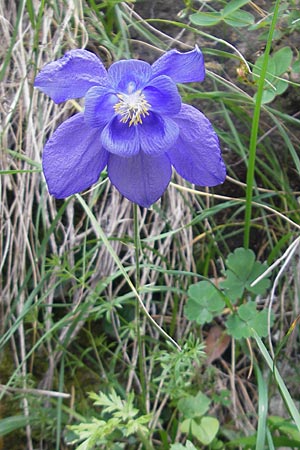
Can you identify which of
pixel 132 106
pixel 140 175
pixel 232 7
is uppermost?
pixel 232 7

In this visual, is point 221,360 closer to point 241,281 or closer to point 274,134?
point 241,281

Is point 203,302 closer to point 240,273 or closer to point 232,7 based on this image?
point 240,273

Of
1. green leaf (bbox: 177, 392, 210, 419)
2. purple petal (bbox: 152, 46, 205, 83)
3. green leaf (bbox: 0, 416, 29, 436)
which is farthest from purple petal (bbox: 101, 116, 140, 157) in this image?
green leaf (bbox: 0, 416, 29, 436)

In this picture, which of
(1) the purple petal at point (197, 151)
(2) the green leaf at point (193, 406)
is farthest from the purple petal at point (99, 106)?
(2) the green leaf at point (193, 406)

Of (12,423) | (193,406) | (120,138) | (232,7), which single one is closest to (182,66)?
(120,138)

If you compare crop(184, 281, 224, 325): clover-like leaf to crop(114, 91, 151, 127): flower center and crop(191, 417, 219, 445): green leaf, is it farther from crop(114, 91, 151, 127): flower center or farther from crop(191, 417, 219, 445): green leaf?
crop(114, 91, 151, 127): flower center

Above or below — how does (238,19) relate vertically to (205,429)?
above
